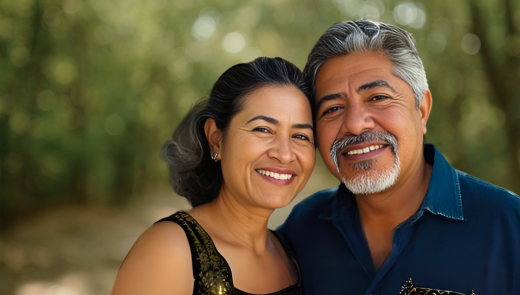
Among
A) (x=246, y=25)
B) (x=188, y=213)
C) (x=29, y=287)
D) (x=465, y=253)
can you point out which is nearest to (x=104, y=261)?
(x=29, y=287)

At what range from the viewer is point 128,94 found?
361 inches

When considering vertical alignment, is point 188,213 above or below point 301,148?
below

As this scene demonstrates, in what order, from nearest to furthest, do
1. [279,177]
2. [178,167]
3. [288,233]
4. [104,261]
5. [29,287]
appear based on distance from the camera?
1. [279,177]
2. [178,167]
3. [288,233]
4. [29,287]
5. [104,261]

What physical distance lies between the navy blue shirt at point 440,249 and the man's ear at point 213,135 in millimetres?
745

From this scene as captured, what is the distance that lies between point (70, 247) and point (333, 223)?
23.0 feet

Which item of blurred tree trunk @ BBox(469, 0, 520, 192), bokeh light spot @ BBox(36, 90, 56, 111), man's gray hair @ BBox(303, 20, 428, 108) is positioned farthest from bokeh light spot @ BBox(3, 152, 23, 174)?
blurred tree trunk @ BBox(469, 0, 520, 192)

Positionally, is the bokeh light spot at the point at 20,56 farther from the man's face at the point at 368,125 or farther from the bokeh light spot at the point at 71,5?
the man's face at the point at 368,125

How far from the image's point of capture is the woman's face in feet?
7.06

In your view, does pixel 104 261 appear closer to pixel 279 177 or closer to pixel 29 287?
pixel 29 287

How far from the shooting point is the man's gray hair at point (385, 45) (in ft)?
7.78

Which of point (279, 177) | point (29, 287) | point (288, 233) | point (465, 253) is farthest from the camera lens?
point (29, 287)

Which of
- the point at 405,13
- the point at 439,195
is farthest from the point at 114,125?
the point at 439,195

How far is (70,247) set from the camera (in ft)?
27.0

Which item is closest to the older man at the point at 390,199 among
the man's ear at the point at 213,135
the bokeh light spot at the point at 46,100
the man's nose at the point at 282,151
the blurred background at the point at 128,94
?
the man's nose at the point at 282,151
